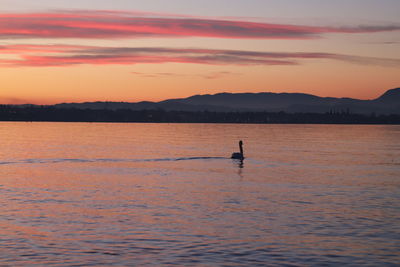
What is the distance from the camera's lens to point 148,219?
104ft

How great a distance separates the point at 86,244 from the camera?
2545 cm

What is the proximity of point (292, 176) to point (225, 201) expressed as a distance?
19.4 m

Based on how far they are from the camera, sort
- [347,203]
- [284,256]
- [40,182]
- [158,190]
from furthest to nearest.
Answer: [40,182] → [158,190] → [347,203] → [284,256]

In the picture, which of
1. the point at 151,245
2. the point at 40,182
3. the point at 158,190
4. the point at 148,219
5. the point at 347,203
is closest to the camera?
the point at 151,245

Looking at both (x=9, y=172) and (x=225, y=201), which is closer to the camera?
(x=225, y=201)

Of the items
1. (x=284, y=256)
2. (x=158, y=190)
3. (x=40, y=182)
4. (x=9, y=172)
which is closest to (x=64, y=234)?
(x=284, y=256)

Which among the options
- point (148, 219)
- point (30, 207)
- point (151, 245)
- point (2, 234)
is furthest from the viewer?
point (30, 207)

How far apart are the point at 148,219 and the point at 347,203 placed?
14.6 meters

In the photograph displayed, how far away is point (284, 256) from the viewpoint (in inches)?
934

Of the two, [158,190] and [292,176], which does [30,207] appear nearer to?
[158,190]

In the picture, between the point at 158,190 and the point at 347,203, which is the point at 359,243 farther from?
the point at 158,190

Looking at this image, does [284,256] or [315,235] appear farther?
[315,235]

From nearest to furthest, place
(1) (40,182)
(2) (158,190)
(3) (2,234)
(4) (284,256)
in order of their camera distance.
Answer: (4) (284,256), (3) (2,234), (2) (158,190), (1) (40,182)

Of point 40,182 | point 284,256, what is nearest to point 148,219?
point 284,256
